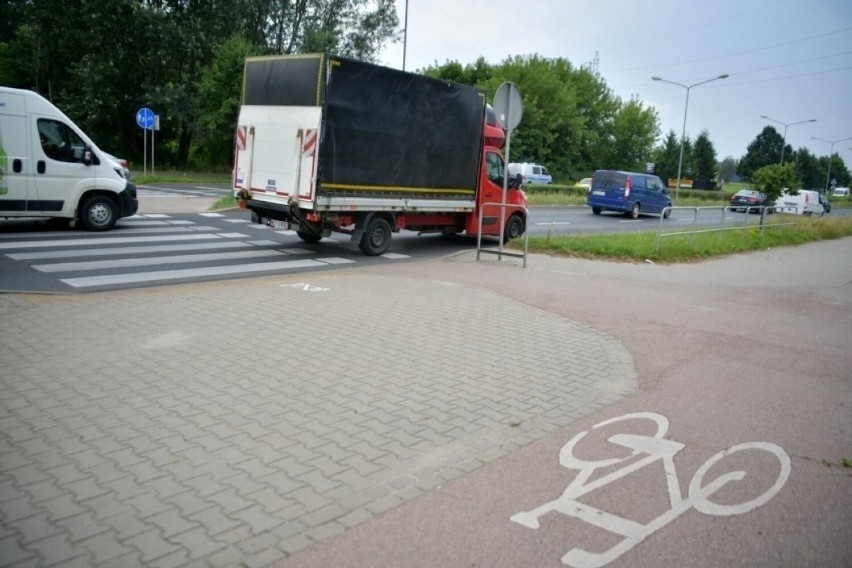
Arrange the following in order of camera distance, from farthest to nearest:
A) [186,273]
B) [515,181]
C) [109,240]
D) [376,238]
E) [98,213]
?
[515,181] < [98,213] < [376,238] < [109,240] < [186,273]

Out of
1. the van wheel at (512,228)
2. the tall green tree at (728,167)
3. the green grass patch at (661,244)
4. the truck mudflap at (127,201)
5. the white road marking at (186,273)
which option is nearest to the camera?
the white road marking at (186,273)

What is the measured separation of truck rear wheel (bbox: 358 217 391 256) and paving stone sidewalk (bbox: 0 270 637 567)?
470 cm

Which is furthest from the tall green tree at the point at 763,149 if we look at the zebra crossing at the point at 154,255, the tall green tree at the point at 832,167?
the zebra crossing at the point at 154,255

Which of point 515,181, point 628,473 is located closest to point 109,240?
point 515,181

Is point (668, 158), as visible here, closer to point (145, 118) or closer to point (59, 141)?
point (145, 118)

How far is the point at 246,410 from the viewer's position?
480 cm

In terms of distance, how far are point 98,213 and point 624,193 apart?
2216 cm

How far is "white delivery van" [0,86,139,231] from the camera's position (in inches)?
484

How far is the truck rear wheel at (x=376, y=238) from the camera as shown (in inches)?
515

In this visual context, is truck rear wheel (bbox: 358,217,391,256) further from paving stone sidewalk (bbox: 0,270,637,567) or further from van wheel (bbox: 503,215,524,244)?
paving stone sidewalk (bbox: 0,270,637,567)

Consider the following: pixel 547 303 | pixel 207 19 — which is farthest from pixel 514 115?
pixel 207 19

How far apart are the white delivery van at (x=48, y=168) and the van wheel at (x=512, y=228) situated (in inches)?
336

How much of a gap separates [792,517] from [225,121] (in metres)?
32.6

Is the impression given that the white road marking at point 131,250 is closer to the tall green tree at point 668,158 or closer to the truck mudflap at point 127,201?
the truck mudflap at point 127,201
